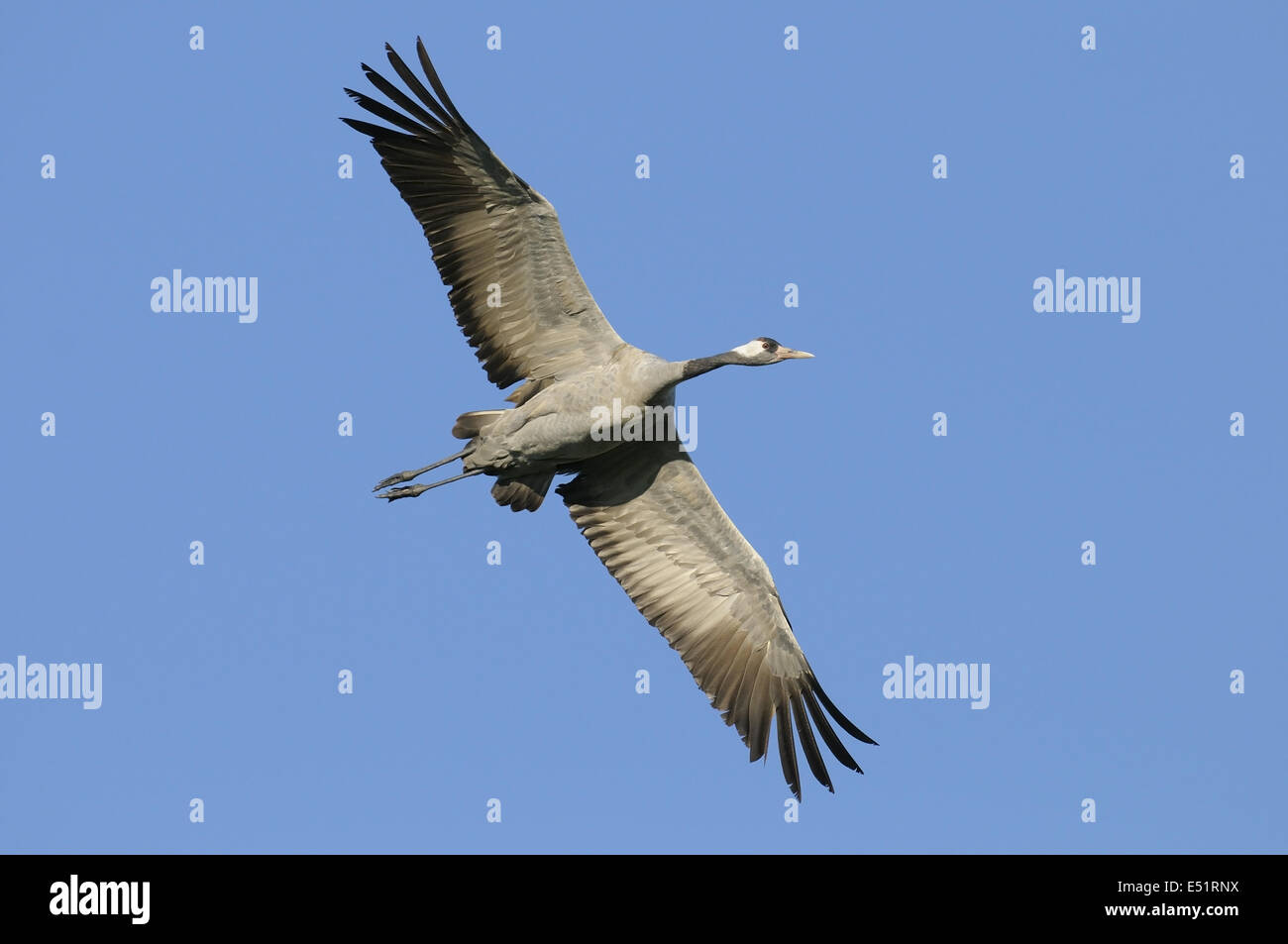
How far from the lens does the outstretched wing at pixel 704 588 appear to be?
19.7m

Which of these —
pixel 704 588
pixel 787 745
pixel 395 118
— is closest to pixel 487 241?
pixel 395 118

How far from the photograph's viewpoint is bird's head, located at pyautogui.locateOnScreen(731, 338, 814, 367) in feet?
61.5

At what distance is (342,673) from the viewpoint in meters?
22.8

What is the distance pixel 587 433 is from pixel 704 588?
9.01 feet

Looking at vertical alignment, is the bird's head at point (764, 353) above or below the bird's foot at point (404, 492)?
above

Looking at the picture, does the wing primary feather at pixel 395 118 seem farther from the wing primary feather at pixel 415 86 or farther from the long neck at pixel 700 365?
the long neck at pixel 700 365

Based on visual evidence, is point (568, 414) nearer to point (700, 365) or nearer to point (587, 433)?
point (587, 433)

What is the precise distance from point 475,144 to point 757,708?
7263 mm

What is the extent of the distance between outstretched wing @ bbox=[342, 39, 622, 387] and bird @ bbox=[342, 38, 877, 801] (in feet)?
0.05

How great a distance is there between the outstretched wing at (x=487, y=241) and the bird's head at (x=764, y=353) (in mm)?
1408

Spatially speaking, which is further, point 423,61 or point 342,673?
point 342,673

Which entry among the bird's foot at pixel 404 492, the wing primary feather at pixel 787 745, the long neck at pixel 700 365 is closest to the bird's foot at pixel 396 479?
the bird's foot at pixel 404 492
